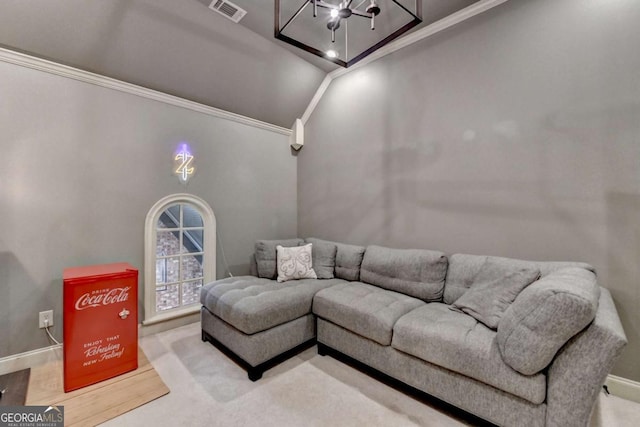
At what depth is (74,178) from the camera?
253 cm

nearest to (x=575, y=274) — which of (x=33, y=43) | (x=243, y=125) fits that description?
(x=243, y=125)

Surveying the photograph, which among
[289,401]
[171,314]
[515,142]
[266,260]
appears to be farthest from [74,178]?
[515,142]

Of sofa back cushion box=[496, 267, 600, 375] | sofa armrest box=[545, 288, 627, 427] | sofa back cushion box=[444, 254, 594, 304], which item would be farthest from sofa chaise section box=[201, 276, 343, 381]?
sofa armrest box=[545, 288, 627, 427]

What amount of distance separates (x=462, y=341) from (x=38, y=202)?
349cm

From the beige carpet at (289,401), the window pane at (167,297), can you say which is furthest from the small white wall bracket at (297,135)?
the beige carpet at (289,401)

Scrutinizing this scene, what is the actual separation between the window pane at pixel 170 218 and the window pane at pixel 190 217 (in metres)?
0.06

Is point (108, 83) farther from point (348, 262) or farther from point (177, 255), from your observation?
point (348, 262)

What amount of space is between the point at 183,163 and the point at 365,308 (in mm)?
2514

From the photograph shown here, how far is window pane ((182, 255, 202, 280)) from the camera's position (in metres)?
3.32

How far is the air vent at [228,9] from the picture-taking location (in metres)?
2.48

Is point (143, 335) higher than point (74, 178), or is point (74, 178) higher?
point (74, 178)

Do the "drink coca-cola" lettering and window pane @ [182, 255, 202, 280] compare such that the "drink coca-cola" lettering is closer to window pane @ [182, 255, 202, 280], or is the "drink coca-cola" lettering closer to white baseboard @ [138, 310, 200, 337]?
white baseboard @ [138, 310, 200, 337]

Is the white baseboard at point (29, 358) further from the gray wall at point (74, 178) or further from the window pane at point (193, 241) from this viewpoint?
the window pane at point (193, 241)

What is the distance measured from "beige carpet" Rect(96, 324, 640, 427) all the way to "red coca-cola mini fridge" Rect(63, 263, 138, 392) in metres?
0.34
